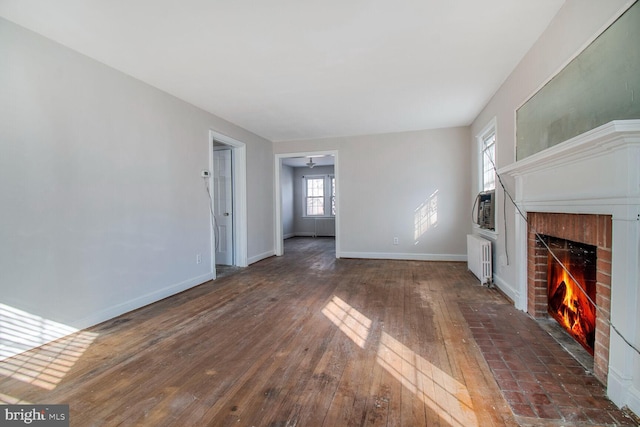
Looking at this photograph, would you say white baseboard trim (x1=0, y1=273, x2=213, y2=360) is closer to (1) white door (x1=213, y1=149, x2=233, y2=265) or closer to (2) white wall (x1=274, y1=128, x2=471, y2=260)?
(1) white door (x1=213, y1=149, x2=233, y2=265)

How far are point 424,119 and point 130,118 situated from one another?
13.9 ft

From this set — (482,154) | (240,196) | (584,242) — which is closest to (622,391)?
(584,242)

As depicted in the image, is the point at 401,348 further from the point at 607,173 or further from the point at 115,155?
the point at 115,155

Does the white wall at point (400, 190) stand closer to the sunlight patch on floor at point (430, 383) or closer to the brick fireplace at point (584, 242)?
the brick fireplace at point (584, 242)

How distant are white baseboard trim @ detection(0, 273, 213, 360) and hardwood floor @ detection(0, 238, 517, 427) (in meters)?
0.09

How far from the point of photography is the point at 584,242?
6.11 ft

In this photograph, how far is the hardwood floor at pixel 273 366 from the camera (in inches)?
59.4

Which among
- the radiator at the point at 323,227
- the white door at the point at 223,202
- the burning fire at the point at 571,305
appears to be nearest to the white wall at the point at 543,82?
the burning fire at the point at 571,305

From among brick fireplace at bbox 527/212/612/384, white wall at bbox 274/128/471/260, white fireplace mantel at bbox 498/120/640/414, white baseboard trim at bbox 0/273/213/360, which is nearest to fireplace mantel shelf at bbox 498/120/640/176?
white fireplace mantel at bbox 498/120/640/414

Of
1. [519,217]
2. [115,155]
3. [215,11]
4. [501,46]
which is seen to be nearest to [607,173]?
[519,217]

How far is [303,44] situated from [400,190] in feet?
12.2

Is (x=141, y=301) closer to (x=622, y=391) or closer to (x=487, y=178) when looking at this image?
(x=622, y=391)

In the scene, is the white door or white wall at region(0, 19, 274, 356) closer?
white wall at region(0, 19, 274, 356)

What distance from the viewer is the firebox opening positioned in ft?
6.64
